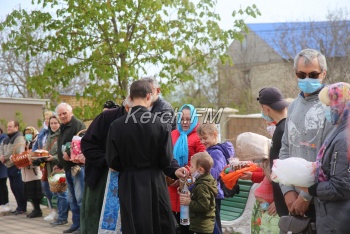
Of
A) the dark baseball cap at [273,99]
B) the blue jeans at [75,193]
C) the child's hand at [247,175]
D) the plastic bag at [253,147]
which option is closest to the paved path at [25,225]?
the blue jeans at [75,193]

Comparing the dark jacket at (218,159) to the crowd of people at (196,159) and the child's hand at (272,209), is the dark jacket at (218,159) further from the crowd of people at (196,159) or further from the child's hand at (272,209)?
the child's hand at (272,209)

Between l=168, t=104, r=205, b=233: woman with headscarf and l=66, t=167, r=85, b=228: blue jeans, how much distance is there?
295 centimetres

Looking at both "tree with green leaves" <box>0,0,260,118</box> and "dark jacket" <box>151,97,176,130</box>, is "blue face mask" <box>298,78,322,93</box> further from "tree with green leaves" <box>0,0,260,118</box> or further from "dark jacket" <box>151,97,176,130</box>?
"tree with green leaves" <box>0,0,260,118</box>

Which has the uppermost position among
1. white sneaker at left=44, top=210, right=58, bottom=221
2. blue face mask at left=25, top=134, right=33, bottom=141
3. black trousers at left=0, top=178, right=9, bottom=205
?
blue face mask at left=25, top=134, right=33, bottom=141

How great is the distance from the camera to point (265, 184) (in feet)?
18.8

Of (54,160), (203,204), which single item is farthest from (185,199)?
(54,160)

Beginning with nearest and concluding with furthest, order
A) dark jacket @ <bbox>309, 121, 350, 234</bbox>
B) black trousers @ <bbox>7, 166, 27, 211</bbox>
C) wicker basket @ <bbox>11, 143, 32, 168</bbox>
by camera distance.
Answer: dark jacket @ <bbox>309, 121, 350, 234</bbox>, wicker basket @ <bbox>11, 143, 32, 168</bbox>, black trousers @ <bbox>7, 166, 27, 211</bbox>

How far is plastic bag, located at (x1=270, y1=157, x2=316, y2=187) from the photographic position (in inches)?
172

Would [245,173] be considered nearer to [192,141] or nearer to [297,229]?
[192,141]

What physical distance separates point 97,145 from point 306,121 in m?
2.45

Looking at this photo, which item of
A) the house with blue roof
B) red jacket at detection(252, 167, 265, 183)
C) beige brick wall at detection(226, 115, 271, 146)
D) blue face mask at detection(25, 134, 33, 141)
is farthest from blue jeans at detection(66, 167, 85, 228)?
the house with blue roof

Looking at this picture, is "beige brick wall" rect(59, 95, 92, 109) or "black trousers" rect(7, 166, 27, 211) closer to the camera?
"black trousers" rect(7, 166, 27, 211)

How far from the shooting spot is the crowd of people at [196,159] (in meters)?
4.31

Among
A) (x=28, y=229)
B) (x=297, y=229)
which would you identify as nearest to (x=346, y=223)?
(x=297, y=229)
